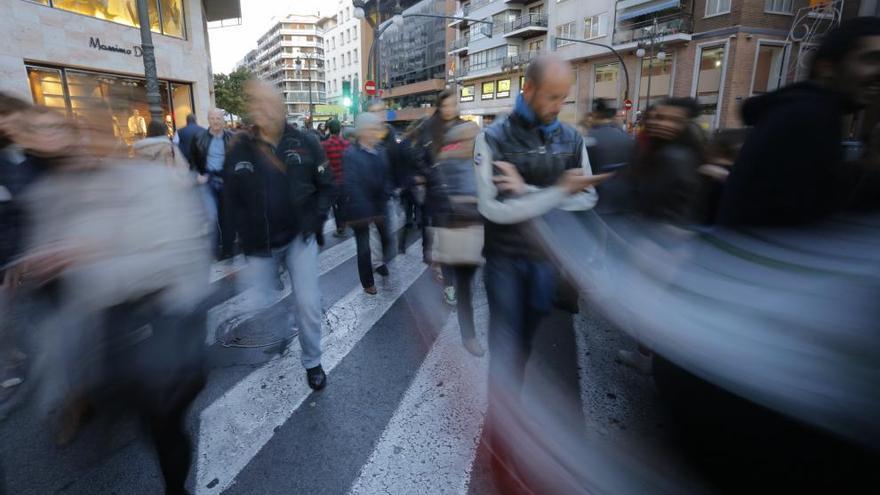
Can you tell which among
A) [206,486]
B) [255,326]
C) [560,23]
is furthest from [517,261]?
[560,23]

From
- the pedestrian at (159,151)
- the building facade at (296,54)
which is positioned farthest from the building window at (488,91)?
the building facade at (296,54)

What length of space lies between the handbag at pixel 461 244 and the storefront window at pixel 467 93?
49.8 m

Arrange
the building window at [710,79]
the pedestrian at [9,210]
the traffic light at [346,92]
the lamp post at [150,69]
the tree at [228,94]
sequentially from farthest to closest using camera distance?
the tree at [228,94] < the building window at [710,79] < the traffic light at [346,92] < the lamp post at [150,69] < the pedestrian at [9,210]

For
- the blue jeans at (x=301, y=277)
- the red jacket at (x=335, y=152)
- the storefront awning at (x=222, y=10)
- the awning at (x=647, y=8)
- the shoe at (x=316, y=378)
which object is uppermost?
A: the awning at (x=647, y=8)

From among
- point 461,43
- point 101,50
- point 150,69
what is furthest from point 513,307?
point 461,43

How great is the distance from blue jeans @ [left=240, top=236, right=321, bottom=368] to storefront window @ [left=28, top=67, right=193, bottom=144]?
116cm

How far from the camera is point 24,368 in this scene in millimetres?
3627

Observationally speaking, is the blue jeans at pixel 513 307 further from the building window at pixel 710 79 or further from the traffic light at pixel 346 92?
the building window at pixel 710 79

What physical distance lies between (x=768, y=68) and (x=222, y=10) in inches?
1242

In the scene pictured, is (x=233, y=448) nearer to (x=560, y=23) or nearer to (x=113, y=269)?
(x=113, y=269)

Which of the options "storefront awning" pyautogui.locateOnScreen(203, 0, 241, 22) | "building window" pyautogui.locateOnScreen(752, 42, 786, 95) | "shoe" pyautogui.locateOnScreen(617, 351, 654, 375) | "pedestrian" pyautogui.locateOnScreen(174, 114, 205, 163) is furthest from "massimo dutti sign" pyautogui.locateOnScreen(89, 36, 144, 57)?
"building window" pyautogui.locateOnScreen(752, 42, 786, 95)

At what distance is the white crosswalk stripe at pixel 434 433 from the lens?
2488 millimetres

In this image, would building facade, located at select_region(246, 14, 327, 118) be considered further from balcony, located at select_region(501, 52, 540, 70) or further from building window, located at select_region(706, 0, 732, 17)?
building window, located at select_region(706, 0, 732, 17)

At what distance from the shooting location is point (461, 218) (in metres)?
3.55
